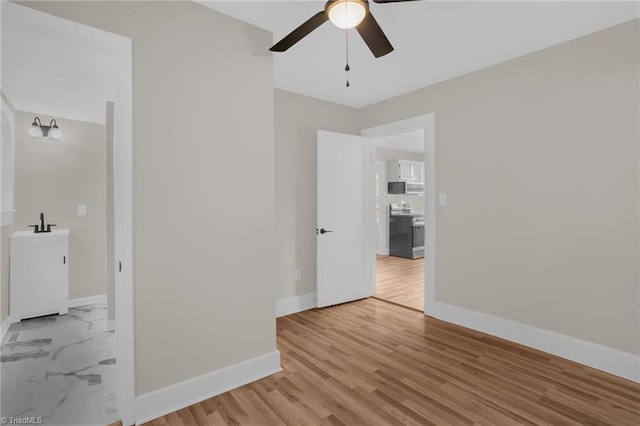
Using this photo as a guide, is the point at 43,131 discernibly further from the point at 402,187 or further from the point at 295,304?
the point at 402,187

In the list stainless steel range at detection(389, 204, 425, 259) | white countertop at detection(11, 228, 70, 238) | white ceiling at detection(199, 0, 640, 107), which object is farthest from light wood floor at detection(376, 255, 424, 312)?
Result: white countertop at detection(11, 228, 70, 238)

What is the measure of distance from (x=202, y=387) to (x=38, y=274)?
288 centimetres

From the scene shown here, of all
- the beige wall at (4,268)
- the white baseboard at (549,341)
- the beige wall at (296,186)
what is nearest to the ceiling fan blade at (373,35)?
the beige wall at (296,186)

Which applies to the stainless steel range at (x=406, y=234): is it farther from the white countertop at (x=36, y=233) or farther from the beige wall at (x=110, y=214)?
the white countertop at (x=36, y=233)

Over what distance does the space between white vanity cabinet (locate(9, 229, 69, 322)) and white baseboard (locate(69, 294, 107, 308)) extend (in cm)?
36

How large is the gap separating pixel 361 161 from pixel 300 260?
4.88 ft

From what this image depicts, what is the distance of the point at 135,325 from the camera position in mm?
1856

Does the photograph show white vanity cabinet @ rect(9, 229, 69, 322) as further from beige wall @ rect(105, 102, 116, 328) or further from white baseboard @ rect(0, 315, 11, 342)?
beige wall @ rect(105, 102, 116, 328)

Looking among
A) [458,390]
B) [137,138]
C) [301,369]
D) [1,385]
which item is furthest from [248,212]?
[1,385]

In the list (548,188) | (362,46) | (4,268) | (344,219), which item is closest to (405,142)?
(344,219)

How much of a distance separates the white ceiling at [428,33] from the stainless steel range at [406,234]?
13.9 ft

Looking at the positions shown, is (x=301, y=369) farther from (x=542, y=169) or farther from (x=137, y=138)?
(x=542, y=169)

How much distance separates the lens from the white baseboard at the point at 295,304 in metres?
3.61

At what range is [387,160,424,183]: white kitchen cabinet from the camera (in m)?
7.63
